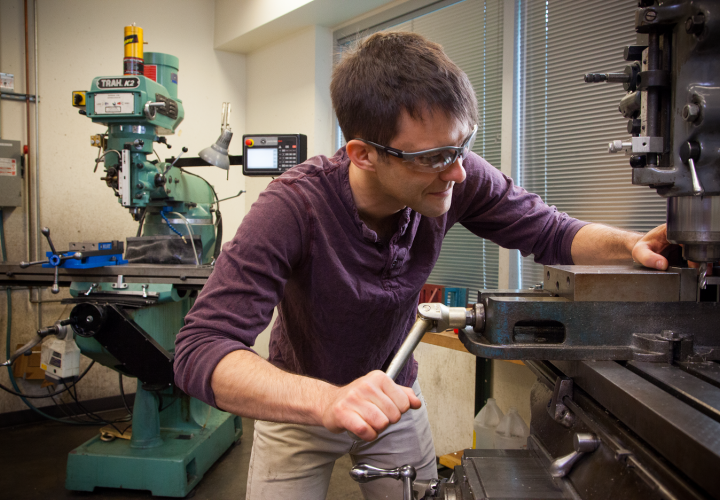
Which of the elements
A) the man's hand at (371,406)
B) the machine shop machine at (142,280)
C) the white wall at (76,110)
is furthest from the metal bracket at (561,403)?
the white wall at (76,110)

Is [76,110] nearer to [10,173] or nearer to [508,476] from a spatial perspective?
[10,173]

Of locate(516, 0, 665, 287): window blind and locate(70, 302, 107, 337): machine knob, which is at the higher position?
locate(516, 0, 665, 287): window blind

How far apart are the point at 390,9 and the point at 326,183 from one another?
2.00m

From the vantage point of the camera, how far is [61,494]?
214cm

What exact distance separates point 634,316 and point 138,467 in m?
2.02

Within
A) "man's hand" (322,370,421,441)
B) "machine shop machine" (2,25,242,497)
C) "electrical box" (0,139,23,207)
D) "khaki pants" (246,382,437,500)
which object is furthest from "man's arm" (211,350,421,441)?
"electrical box" (0,139,23,207)

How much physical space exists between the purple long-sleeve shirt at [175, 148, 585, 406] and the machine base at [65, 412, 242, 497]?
1136 millimetres

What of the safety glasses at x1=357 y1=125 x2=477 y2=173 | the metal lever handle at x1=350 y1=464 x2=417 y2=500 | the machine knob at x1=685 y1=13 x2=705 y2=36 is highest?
the machine knob at x1=685 y1=13 x2=705 y2=36

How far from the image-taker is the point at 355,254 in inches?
42.4

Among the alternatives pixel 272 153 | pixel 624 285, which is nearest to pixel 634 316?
pixel 624 285

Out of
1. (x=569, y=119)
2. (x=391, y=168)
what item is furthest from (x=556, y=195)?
(x=391, y=168)

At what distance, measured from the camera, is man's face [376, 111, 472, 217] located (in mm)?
942

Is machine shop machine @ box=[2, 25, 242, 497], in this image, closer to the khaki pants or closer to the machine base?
the machine base

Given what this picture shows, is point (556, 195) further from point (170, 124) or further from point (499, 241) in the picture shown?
point (170, 124)
